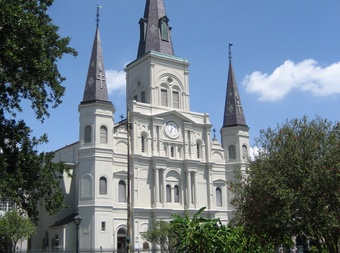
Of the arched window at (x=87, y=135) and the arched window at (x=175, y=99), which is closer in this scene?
the arched window at (x=87, y=135)

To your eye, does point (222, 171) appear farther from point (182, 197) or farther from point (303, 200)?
point (303, 200)

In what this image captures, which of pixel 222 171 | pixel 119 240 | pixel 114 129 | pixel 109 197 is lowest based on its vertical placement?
pixel 119 240

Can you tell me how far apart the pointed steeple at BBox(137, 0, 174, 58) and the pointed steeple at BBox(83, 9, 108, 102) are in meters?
7.69

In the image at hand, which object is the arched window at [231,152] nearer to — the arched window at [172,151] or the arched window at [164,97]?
the arched window at [172,151]

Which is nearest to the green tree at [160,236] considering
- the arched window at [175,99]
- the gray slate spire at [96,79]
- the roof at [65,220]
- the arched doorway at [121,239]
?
the arched doorway at [121,239]

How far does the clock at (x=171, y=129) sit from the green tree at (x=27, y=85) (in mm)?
31322

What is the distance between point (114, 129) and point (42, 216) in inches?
534

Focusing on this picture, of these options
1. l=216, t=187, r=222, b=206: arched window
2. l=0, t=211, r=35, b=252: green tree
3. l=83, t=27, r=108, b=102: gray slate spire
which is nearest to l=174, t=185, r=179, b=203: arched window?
l=216, t=187, r=222, b=206: arched window

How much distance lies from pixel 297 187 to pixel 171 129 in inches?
1254

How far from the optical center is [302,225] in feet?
77.0

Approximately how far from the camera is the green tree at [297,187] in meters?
23.3

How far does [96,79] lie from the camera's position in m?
51.2

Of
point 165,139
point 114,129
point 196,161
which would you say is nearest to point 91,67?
point 114,129

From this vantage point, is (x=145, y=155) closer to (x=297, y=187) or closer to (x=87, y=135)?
(x=87, y=135)
